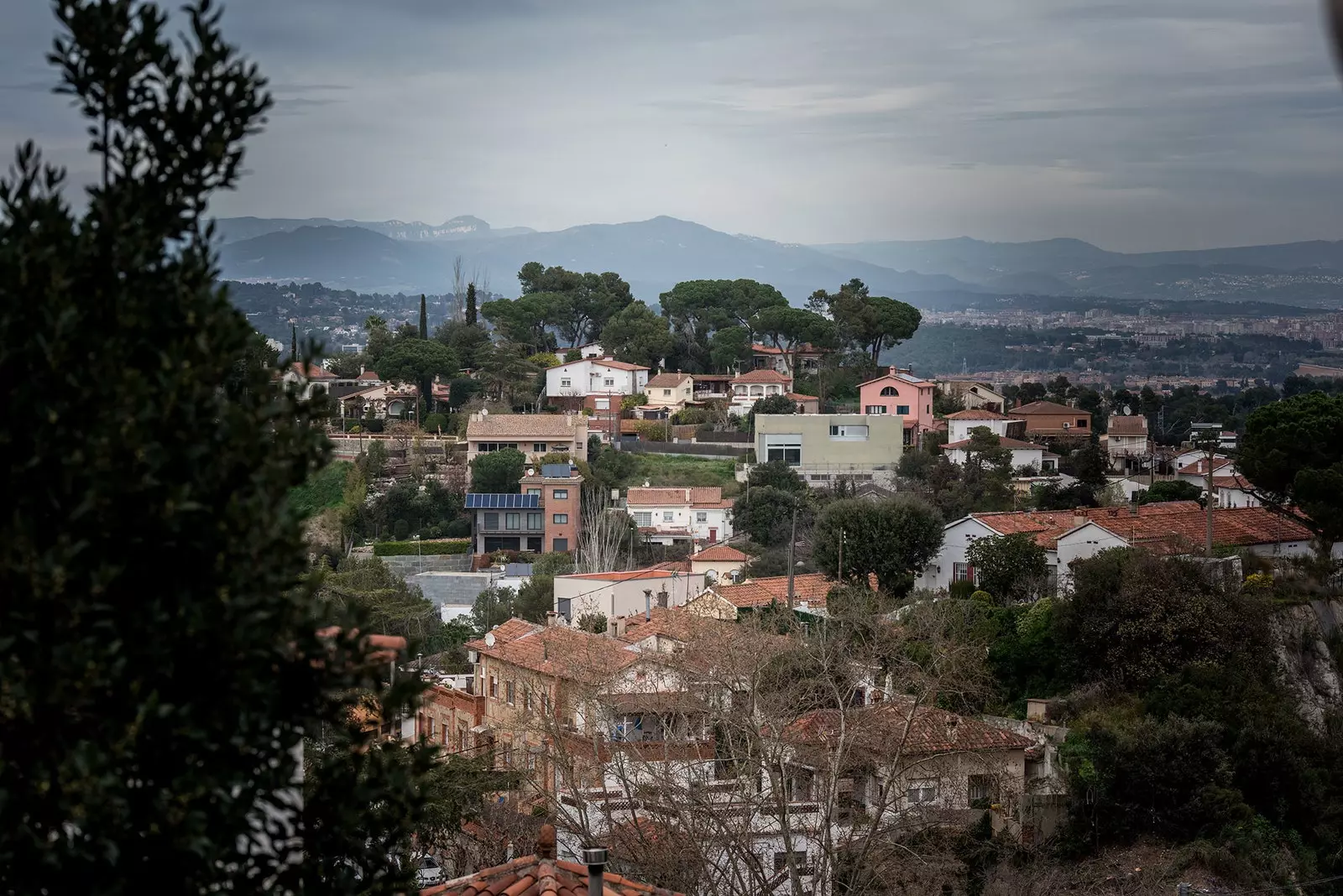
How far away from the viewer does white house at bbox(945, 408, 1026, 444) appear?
161 ft

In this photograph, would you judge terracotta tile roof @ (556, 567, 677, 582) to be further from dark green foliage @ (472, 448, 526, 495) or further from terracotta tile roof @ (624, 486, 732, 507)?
dark green foliage @ (472, 448, 526, 495)

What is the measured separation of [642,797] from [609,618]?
1156 cm

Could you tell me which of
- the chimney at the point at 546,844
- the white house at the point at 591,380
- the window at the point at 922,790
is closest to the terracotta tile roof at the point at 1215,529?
the window at the point at 922,790

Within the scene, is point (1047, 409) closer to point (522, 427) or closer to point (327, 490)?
point (522, 427)

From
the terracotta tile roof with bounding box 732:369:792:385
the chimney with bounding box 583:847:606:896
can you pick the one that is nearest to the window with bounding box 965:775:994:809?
the chimney with bounding box 583:847:606:896

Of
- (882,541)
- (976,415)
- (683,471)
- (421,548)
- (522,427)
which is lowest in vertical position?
(421,548)

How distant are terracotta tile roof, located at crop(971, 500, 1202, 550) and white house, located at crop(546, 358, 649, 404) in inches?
1176

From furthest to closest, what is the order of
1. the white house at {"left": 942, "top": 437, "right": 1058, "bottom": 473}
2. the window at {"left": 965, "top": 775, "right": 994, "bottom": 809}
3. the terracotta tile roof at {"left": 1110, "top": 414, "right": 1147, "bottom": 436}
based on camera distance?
1. the terracotta tile roof at {"left": 1110, "top": 414, "right": 1147, "bottom": 436}
2. the white house at {"left": 942, "top": 437, "right": 1058, "bottom": 473}
3. the window at {"left": 965, "top": 775, "right": 994, "bottom": 809}

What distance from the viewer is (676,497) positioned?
4162cm

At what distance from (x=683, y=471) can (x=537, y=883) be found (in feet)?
132

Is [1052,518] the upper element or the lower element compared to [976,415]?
lower

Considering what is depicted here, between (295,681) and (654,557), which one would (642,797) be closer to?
(295,681)

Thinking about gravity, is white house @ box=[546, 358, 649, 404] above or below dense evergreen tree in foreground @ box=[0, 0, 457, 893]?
below

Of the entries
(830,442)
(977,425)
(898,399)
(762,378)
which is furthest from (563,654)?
(762,378)
